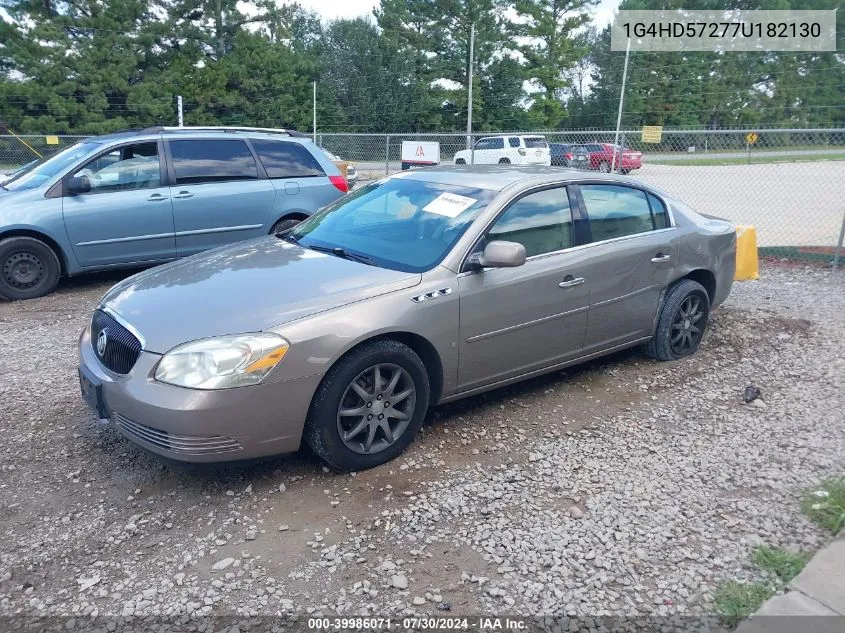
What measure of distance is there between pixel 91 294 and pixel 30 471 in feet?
13.9

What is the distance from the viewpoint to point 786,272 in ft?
28.7

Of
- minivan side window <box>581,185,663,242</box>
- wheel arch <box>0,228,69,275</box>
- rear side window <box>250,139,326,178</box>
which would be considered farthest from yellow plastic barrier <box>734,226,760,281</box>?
wheel arch <box>0,228,69,275</box>

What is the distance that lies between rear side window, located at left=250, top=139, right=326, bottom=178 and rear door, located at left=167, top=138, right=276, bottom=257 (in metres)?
0.13

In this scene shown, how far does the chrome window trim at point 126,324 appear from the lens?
11.2 ft

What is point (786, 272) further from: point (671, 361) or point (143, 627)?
point (143, 627)

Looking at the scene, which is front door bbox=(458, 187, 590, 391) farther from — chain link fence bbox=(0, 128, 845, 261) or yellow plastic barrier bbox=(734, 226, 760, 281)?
chain link fence bbox=(0, 128, 845, 261)

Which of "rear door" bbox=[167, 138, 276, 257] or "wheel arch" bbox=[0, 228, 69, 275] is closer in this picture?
"wheel arch" bbox=[0, 228, 69, 275]

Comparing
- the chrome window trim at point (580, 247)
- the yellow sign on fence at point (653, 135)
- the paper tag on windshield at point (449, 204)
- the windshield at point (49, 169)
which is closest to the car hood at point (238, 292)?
the chrome window trim at point (580, 247)

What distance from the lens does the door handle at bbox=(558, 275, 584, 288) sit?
4496mm

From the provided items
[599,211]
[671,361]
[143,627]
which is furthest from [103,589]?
[671,361]

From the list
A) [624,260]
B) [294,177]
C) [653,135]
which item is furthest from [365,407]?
[653,135]

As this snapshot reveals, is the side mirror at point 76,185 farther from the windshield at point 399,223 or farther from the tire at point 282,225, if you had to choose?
the windshield at point 399,223

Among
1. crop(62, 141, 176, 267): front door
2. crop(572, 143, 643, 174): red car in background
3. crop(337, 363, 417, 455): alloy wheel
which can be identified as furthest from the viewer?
crop(572, 143, 643, 174): red car in background

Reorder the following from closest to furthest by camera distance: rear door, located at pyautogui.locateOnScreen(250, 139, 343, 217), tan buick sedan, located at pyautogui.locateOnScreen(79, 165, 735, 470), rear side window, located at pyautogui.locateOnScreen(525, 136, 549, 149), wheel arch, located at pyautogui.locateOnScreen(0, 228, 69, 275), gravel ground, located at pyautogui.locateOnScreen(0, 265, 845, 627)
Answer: gravel ground, located at pyautogui.locateOnScreen(0, 265, 845, 627) < tan buick sedan, located at pyautogui.locateOnScreen(79, 165, 735, 470) < wheel arch, located at pyautogui.locateOnScreen(0, 228, 69, 275) < rear door, located at pyautogui.locateOnScreen(250, 139, 343, 217) < rear side window, located at pyautogui.locateOnScreen(525, 136, 549, 149)
